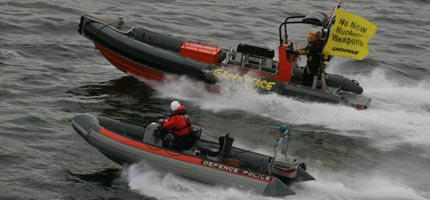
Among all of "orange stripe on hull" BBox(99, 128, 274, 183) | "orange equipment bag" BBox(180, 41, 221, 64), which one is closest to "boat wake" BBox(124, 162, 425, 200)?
"orange stripe on hull" BBox(99, 128, 274, 183)

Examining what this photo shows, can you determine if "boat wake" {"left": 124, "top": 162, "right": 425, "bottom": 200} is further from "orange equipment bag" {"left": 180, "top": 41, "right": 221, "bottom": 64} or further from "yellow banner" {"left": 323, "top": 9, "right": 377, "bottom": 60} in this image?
"orange equipment bag" {"left": 180, "top": 41, "right": 221, "bottom": 64}

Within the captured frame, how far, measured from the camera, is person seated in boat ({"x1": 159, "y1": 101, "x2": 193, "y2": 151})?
12070 millimetres

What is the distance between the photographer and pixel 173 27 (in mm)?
23547

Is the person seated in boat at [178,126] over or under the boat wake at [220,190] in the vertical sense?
over

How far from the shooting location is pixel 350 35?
15594mm

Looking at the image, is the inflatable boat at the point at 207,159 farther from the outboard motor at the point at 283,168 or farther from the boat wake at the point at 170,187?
the boat wake at the point at 170,187

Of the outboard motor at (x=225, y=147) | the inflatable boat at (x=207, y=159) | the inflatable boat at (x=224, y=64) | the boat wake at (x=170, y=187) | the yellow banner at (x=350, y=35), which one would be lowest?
the boat wake at (x=170, y=187)

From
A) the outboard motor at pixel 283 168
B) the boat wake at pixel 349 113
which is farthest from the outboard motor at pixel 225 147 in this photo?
the boat wake at pixel 349 113

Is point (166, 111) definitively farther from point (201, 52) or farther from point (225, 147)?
point (225, 147)

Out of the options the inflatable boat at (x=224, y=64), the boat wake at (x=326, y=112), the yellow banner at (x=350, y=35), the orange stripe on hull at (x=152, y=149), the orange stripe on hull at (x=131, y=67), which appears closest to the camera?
the orange stripe on hull at (x=152, y=149)

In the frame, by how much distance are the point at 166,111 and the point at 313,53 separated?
347 centimetres

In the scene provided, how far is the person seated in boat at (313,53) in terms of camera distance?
16.0m

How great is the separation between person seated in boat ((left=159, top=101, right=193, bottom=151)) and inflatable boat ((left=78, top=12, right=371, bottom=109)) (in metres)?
4.45

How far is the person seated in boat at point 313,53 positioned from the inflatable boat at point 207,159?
13.0 ft
